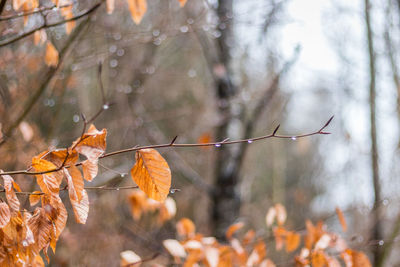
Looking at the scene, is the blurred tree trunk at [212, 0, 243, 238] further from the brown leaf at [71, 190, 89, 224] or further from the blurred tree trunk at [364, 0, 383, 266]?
the brown leaf at [71, 190, 89, 224]

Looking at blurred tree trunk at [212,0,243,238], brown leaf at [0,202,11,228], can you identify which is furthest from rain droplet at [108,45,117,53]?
brown leaf at [0,202,11,228]

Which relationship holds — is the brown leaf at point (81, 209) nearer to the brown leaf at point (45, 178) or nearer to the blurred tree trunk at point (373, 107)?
the brown leaf at point (45, 178)

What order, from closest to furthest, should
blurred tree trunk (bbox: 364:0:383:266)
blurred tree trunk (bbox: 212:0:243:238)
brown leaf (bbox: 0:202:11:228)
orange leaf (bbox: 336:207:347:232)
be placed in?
1. brown leaf (bbox: 0:202:11:228)
2. orange leaf (bbox: 336:207:347:232)
3. blurred tree trunk (bbox: 364:0:383:266)
4. blurred tree trunk (bbox: 212:0:243:238)

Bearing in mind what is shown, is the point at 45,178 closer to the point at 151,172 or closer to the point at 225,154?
the point at 151,172

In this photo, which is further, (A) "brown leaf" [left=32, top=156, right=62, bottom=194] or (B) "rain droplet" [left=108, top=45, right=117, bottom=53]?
(B) "rain droplet" [left=108, top=45, right=117, bottom=53]

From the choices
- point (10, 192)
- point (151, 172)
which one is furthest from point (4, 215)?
point (151, 172)

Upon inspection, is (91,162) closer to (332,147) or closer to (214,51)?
(214,51)

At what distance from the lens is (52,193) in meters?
0.86

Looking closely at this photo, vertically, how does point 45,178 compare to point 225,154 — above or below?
above

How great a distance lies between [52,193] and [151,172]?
222mm

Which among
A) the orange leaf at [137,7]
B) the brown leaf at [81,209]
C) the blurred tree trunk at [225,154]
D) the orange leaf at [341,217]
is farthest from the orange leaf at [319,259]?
the blurred tree trunk at [225,154]

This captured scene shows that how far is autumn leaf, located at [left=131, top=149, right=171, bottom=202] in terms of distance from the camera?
887mm

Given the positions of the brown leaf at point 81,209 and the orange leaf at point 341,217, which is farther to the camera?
the orange leaf at point 341,217

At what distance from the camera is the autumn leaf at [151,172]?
887 mm
